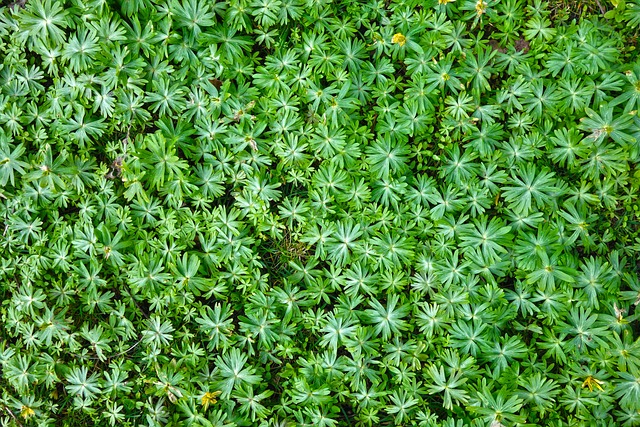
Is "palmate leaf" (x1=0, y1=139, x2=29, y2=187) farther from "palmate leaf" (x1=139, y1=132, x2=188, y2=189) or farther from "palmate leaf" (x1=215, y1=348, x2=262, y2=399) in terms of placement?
"palmate leaf" (x1=215, y1=348, x2=262, y2=399)

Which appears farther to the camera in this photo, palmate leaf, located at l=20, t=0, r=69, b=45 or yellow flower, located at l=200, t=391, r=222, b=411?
palmate leaf, located at l=20, t=0, r=69, b=45

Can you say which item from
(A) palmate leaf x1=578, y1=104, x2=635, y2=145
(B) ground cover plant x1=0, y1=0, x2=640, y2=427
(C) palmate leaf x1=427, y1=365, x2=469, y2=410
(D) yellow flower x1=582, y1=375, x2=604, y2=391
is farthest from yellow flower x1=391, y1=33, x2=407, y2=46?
(D) yellow flower x1=582, y1=375, x2=604, y2=391

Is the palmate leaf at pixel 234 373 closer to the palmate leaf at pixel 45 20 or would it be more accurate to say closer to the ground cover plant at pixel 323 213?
the ground cover plant at pixel 323 213

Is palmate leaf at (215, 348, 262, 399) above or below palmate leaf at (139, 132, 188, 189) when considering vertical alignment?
below

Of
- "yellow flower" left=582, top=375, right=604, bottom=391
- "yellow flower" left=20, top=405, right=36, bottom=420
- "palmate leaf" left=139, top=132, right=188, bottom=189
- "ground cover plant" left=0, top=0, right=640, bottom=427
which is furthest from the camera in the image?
"yellow flower" left=20, top=405, right=36, bottom=420

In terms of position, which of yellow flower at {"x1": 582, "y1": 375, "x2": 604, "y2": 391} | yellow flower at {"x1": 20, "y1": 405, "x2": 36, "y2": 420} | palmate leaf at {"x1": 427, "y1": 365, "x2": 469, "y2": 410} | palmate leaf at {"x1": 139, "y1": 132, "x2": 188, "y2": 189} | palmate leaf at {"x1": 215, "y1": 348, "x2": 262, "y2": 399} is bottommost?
yellow flower at {"x1": 20, "y1": 405, "x2": 36, "y2": 420}

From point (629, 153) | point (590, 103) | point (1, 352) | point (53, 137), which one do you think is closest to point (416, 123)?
Result: point (590, 103)

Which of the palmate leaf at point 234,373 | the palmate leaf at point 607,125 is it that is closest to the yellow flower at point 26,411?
the palmate leaf at point 234,373
